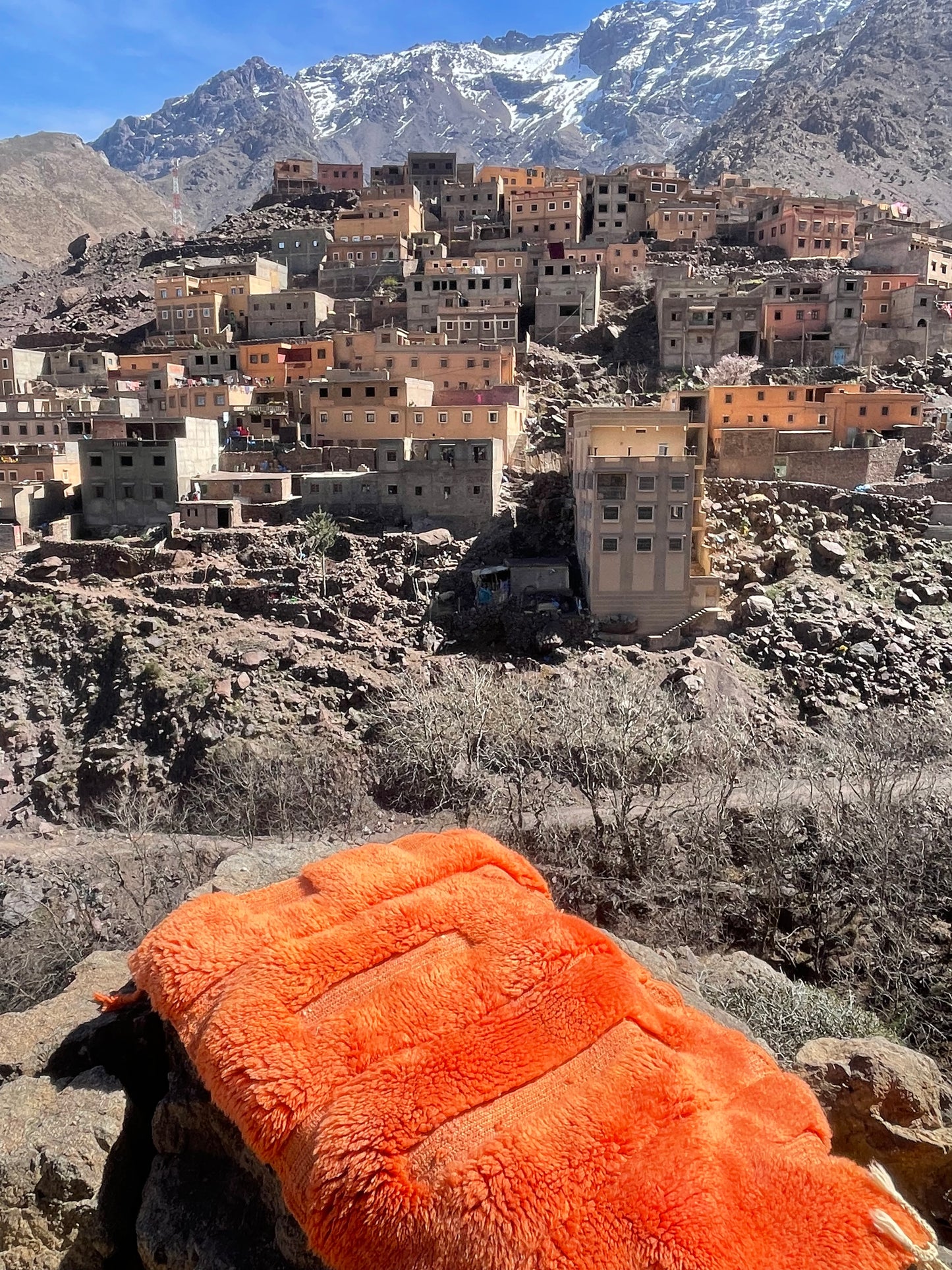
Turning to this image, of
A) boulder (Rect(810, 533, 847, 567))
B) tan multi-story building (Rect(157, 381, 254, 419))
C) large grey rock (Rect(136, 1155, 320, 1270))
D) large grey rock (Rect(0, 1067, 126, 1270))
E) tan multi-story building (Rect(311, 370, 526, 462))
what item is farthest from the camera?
tan multi-story building (Rect(157, 381, 254, 419))

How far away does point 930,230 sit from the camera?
180ft

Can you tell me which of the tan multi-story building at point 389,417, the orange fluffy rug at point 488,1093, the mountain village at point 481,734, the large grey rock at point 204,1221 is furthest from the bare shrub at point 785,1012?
the tan multi-story building at point 389,417

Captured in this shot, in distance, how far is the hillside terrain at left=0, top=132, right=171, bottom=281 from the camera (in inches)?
4003

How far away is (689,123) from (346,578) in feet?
664

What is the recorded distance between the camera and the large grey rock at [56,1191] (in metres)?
3.47

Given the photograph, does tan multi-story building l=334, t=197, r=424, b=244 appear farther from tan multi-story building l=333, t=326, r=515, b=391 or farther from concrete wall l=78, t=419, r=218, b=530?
concrete wall l=78, t=419, r=218, b=530

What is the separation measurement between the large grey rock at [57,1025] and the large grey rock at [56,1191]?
18.3 inches

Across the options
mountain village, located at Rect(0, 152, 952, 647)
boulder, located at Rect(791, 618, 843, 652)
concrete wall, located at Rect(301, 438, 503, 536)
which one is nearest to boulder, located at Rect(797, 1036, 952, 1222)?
mountain village, located at Rect(0, 152, 952, 647)

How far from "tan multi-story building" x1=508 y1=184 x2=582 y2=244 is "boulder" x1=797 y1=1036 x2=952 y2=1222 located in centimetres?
5038

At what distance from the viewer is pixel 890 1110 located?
4484mm

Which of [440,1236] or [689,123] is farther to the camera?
[689,123]

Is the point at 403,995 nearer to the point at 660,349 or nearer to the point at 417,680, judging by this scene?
the point at 417,680

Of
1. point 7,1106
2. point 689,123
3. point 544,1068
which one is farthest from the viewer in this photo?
point 689,123

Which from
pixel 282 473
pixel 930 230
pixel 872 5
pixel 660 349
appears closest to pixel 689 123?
pixel 872 5
